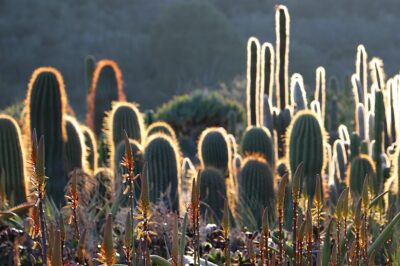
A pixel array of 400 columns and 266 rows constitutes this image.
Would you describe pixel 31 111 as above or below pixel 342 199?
above

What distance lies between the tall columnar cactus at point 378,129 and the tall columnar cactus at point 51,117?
2464 millimetres

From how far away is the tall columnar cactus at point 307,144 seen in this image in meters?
6.14

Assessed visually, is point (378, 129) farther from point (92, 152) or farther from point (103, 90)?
point (103, 90)

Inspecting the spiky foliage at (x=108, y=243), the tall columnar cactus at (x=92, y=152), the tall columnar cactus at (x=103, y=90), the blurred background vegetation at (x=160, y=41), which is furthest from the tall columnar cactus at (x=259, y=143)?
the blurred background vegetation at (x=160, y=41)

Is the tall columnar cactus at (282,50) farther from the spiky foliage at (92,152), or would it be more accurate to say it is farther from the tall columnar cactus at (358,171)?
the tall columnar cactus at (358,171)

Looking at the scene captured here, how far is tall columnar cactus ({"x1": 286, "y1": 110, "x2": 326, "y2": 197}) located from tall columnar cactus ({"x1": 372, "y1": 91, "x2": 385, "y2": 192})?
2.97ft

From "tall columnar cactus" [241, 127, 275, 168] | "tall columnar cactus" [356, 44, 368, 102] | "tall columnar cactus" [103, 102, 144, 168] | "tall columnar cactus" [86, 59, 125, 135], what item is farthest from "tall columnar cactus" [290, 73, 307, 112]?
"tall columnar cactus" [86, 59, 125, 135]


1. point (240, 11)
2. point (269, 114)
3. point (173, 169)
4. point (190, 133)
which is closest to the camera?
point (173, 169)

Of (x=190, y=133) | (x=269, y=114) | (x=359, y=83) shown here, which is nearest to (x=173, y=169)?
(x=269, y=114)

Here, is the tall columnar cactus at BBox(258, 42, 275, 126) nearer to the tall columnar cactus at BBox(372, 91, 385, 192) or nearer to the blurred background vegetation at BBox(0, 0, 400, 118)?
the tall columnar cactus at BBox(372, 91, 385, 192)

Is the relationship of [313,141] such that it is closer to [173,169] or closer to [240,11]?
[173,169]

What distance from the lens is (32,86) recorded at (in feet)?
21.0

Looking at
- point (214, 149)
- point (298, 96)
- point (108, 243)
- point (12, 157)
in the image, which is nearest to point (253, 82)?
point (298, 96)

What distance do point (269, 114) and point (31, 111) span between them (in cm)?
261
